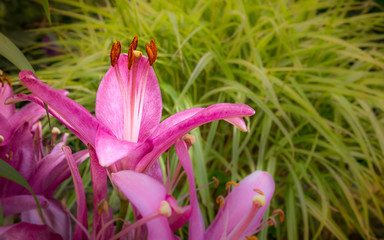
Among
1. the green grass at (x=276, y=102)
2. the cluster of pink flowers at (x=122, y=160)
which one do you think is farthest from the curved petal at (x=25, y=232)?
the green grass at (x=276, y=102)

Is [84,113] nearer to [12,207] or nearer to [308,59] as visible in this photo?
[12,207]

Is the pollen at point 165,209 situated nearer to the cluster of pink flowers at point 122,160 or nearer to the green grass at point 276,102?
the cluster of pink flowers at point 122,160

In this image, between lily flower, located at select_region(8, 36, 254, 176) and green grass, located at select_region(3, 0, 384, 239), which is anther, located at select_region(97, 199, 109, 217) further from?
green grass, located at select_region(3, 0, 384, 239)

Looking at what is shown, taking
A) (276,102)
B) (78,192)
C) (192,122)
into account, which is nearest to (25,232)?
(78,192)

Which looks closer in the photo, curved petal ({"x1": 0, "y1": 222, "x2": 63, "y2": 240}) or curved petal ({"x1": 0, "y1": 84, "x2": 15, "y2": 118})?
curved petal ({"x1": 0, "y1": 222, "x2": 63, "y2": 240})

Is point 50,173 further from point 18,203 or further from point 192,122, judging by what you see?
point 192,122

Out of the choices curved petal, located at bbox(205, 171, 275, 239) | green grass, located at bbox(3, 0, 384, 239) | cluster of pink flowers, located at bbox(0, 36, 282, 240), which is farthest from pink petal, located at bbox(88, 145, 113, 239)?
green grass, located at bbox(3, 0, 384, 239)

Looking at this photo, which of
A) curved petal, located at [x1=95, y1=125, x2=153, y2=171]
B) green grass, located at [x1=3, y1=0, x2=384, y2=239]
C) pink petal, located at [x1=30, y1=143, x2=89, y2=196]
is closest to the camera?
curved petal, located at [x1=95, y1=125, x2=153, y2=171]
